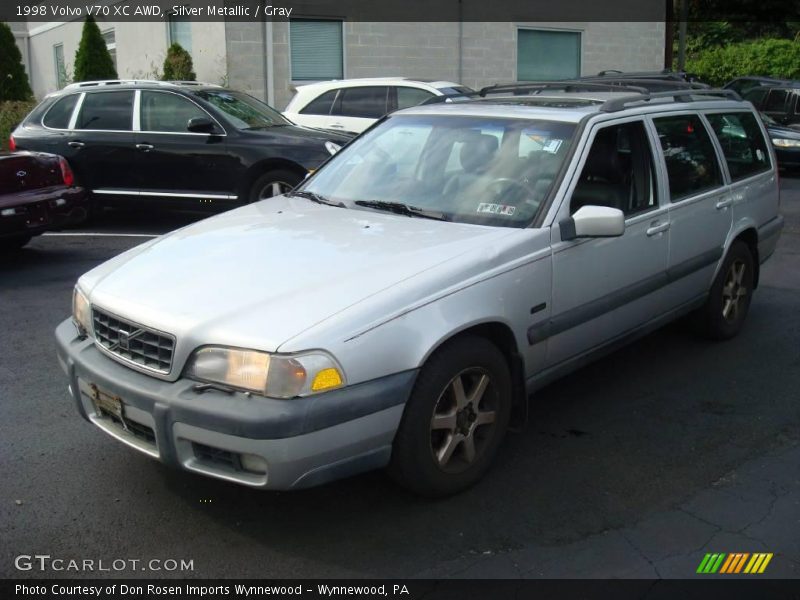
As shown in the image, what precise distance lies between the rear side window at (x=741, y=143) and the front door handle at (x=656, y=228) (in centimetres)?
108

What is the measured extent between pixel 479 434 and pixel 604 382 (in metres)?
1.61

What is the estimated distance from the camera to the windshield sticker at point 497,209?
4.37 m

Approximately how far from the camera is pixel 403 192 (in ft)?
15.6

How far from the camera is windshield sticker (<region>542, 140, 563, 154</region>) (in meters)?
4.60

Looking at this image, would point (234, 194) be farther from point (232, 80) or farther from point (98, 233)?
point (232, 80)

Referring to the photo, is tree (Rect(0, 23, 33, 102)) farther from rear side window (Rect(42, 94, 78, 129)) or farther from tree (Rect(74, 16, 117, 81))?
rear side window (Rect(42, 94, 78, 129))

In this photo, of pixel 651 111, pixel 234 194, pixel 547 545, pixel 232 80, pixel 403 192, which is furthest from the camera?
pixel 232 80

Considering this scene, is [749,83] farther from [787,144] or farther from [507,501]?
[507,501]

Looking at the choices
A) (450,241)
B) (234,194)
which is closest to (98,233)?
(234,194)

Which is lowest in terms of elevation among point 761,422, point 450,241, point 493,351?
point 761,422

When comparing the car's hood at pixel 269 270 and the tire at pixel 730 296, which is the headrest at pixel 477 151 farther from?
the tire at pixel 730 296

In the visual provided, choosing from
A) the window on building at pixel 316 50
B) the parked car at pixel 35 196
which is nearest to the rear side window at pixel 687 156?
the parked car at pixel 35 196

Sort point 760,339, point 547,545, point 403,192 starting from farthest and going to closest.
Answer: point 760,339 → point 403,192 → point 547,545

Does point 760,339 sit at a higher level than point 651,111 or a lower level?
lower
